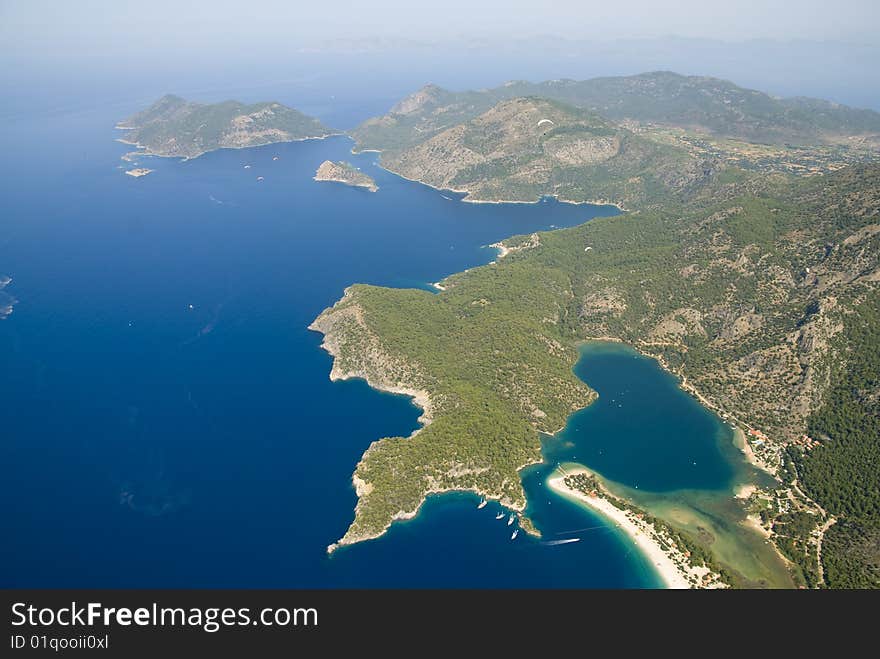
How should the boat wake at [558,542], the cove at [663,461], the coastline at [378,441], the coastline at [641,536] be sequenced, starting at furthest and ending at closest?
the coastline at [378,441] → the cove at [663,461] → the boat wake at [558,542] → the coastline at [641,536]

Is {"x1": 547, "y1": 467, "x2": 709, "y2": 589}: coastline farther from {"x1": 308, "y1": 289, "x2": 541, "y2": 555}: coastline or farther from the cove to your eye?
{"x1": 308, "y1": 289, "x2": 541, "y2": 555}: coastline

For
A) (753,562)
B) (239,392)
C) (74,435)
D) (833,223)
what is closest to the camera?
(753,562)

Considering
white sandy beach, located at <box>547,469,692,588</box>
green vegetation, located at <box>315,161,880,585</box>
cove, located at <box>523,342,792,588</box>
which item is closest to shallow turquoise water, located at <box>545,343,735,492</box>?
cove, located at <box>523,342,792,588</box>

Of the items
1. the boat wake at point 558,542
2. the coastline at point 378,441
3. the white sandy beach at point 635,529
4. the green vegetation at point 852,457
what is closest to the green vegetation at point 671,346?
the green vegetation at point 852,457

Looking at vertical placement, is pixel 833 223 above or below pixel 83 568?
above

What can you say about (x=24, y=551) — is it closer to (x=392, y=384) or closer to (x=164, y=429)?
(x=164, y=429)

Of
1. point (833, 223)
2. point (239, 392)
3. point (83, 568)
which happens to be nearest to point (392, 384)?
point (239, 392)

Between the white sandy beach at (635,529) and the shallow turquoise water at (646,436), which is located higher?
the shallow turquoise water at (646,436)

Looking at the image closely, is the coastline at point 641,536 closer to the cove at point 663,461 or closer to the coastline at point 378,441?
the cove at point 663,461

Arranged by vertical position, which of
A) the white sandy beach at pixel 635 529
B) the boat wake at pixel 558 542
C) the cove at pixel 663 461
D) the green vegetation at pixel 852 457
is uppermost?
the green vegetation at pixel 852 457
